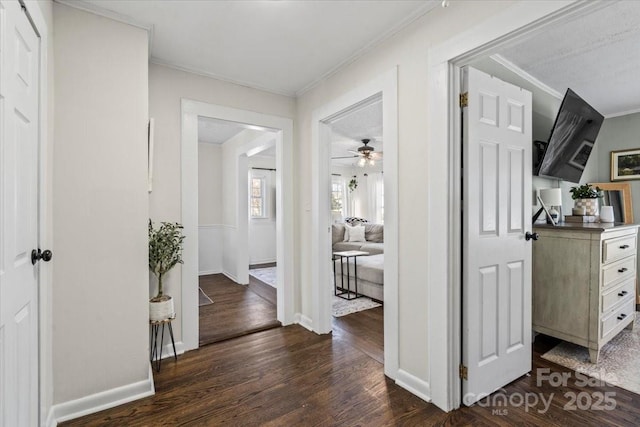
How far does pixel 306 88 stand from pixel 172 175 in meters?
1.53

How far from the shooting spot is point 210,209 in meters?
5.70

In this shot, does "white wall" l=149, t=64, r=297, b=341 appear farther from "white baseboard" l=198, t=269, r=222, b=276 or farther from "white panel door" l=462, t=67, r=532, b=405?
"white baseboard" l=198, t=269, r=222, b=276

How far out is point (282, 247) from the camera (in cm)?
316

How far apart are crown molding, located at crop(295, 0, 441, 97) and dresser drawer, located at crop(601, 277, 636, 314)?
2.49 meters

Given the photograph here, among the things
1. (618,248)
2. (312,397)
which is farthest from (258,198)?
(618,248)

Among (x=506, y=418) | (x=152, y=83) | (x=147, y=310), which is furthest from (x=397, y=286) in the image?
(x=152, y=83)

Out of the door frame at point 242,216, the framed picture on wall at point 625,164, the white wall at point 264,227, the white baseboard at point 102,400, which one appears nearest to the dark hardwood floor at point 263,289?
the door frame at point 242,216

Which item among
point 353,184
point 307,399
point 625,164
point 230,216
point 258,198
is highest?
point 353,184

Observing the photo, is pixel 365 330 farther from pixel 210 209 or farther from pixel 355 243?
pixel 210 209

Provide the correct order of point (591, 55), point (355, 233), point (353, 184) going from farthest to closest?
point (353, 184) → point (355, 233) → point (591, 55)

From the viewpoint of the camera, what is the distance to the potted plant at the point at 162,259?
2.21m

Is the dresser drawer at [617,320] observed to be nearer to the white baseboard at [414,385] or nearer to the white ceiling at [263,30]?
the white baseboard at [414,385]

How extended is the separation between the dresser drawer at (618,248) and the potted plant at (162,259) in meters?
3.32

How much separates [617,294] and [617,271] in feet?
0.65
